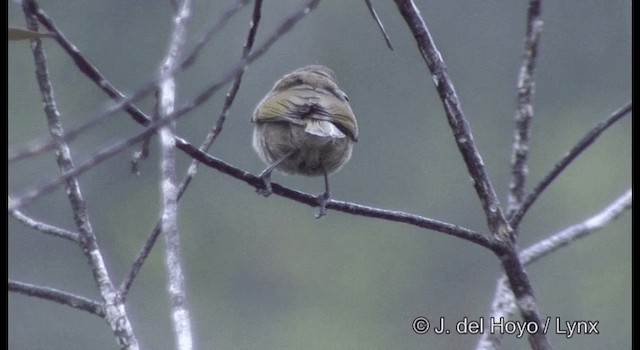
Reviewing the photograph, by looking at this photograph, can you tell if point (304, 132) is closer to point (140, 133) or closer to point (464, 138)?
point (464, 138)

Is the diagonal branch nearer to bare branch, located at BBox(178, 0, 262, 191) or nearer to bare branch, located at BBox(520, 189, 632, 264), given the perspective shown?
bare branch, located at BBox(178, 0, 262, 191)

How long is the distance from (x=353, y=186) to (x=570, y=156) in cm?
1829

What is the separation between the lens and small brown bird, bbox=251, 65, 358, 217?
5.00 m

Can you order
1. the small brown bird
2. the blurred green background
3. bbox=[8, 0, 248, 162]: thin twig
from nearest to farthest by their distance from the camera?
bbox=[8, 0, 248, 162]: thin twig < the small brown bird < the blurred green background

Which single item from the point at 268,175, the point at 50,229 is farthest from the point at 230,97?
the point at 268,175

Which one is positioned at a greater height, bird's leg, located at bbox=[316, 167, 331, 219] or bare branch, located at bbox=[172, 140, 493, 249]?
bird's leg, located at bbox=[316, 167, 331, 219]

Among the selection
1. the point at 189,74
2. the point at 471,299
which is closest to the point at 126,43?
the point at 189,74

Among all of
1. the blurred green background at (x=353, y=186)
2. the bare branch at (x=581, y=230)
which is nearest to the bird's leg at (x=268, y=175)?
the bare branch at (x=581, y=230)

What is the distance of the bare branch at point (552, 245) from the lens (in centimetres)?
311

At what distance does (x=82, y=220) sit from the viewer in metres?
3.18

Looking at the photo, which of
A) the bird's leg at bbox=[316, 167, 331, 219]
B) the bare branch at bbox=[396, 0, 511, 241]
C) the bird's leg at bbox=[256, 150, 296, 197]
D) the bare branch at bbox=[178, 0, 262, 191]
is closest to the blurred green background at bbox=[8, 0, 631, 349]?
the bird's leg at bbox=[256, 150, 296, 197]

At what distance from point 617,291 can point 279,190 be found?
17.9 m

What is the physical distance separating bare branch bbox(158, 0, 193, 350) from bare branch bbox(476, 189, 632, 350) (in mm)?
793

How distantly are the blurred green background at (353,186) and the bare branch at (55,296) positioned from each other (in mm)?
16191
